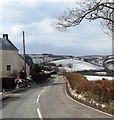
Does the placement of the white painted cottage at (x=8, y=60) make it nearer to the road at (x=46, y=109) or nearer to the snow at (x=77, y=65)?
the road at (x=46, y=109)

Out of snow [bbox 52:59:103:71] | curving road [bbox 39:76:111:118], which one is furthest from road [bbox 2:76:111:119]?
snow [bbox 52:59:103:71]

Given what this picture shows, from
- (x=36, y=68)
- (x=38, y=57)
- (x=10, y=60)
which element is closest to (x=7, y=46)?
(x=10, y=60)

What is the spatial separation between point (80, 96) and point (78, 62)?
123 metres

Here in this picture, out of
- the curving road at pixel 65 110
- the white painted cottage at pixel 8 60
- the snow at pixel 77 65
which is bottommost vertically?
the snow at pixel 77 65

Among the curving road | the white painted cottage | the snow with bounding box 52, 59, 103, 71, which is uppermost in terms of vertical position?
the white painted cottage

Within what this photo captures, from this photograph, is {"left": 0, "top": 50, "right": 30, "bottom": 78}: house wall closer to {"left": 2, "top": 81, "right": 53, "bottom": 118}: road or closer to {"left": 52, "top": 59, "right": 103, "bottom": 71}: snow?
{"left": 2, "top": 81, "right": 53, "bottom": 118}: road

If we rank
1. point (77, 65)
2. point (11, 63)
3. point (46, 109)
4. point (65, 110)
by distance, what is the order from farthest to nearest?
1. point (77, 65)
2. point (11, 63)
3. point (46, 109)
4. point (65, 110)

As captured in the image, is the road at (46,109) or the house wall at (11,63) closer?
the road at (46,109)

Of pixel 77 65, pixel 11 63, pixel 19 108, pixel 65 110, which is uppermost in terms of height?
pixel 11 63

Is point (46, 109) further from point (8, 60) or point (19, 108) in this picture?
point (8, 60)

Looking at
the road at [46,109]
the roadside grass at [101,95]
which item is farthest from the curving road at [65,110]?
the roadside grass at [101,95]

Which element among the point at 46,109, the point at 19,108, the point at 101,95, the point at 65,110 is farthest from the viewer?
the point at 101,95

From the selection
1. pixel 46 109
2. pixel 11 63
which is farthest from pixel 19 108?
pixel 11 63

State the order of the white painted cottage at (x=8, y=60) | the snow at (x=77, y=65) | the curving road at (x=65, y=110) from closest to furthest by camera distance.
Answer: the curving road at (x=65, y=110), the white painted cottage at (x=8, y=60), the snow at (x=77, y=65)
